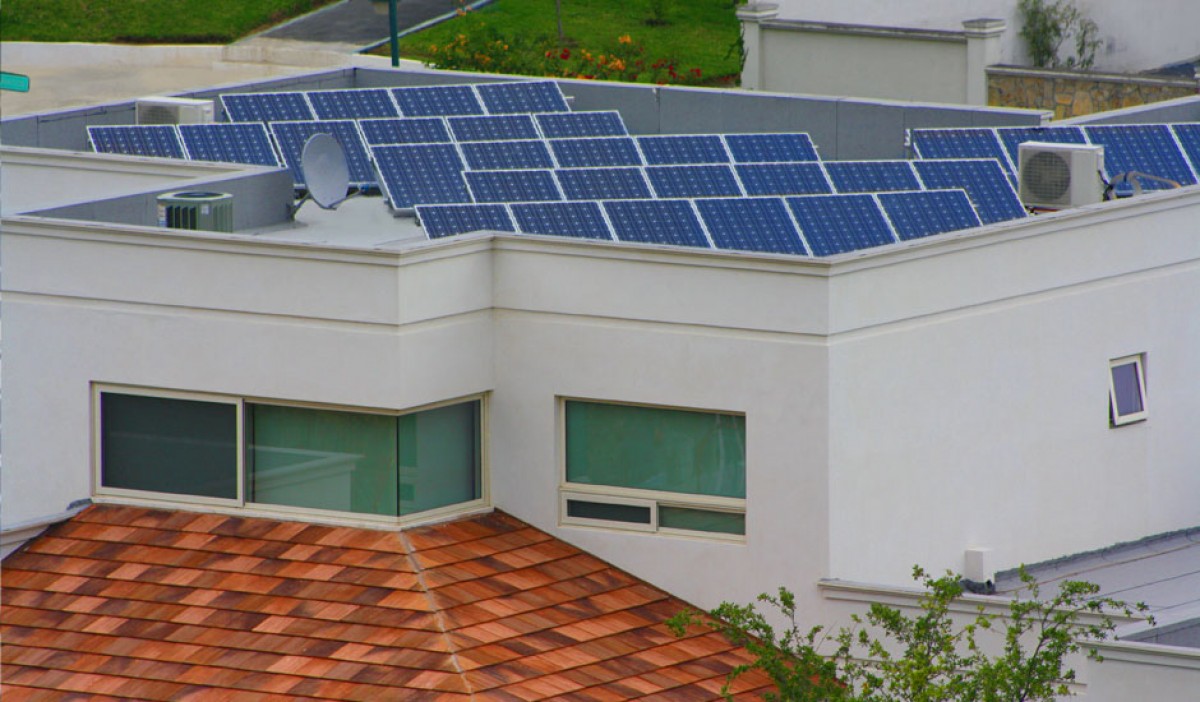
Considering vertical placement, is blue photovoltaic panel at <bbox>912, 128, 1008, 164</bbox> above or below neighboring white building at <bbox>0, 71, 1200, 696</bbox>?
above

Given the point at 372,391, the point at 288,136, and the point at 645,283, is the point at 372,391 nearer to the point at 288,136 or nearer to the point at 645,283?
the point at 645,283

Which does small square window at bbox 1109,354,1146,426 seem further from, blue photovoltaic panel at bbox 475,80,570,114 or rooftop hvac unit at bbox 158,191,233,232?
blue photovoltaic panel at bbox 475,80,570,114

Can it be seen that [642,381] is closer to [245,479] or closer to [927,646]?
[245,479]

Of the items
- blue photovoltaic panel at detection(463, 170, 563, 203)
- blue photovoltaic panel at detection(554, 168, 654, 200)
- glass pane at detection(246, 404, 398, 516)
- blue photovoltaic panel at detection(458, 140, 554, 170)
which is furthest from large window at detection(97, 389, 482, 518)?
blue photovoltaic panel at detection(458, 140, 554, 170)

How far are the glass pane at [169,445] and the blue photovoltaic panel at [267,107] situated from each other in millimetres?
9070

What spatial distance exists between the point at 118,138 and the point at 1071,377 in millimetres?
12760

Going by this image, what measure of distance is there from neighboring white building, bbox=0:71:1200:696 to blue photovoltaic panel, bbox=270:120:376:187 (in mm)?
5719

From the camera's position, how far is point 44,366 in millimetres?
21734

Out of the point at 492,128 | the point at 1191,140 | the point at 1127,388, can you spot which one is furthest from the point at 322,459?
the point at 1191,140

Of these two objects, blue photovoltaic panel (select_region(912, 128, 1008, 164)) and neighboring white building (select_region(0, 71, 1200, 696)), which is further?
blue photovoltaic panel (select_region(912, 128, 1008, 164))

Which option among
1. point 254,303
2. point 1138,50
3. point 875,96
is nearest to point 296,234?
point 254,303

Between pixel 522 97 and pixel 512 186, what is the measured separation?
21.8ft

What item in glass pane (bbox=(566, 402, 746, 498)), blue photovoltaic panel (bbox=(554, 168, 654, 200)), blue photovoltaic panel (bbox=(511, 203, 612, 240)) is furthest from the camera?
blue photovoltaic panel (bbox=(554, 168, 654, 200))

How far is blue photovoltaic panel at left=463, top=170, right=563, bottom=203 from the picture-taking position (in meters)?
24.6
